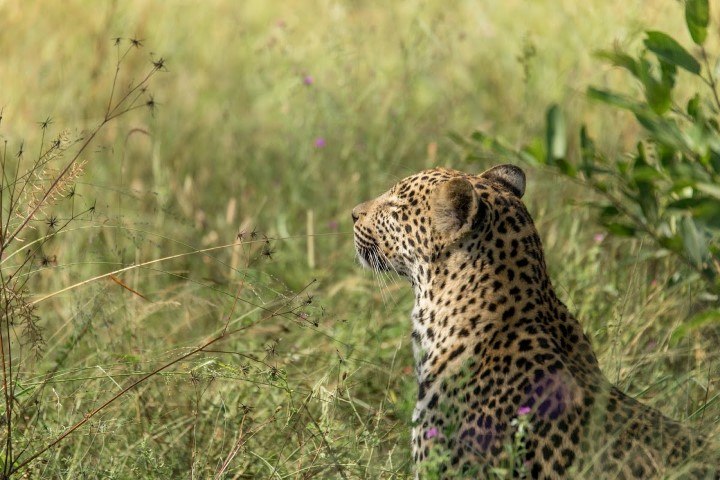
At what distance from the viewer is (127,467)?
14.9 ft

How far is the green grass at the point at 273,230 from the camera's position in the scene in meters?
4.45

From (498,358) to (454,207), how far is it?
57cm

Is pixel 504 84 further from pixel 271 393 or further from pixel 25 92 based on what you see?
pixel 271 393

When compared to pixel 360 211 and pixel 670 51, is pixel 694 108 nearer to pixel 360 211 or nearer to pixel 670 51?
pixel 670 51

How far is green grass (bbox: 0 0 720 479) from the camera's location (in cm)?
445

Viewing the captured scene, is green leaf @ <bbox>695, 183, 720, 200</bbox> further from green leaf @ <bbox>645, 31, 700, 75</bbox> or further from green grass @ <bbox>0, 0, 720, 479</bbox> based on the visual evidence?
green grass @ <bbox>0, 0, 720, 479</bbox>

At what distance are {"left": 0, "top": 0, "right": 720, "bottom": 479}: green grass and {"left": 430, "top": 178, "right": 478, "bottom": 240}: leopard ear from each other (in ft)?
1.20

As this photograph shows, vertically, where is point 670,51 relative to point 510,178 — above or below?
above

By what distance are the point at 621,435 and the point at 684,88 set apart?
4.53 m

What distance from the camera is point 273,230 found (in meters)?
7.22

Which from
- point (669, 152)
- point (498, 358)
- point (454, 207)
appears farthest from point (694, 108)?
point (498, 358)

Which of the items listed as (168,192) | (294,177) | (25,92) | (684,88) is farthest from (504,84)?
(25,92)

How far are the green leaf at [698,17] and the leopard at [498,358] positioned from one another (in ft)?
3.13

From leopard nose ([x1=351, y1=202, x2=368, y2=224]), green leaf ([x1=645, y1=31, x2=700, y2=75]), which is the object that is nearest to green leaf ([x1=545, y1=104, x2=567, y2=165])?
green leaf ([x1=645, y1=31, x2=700, y2=75])
